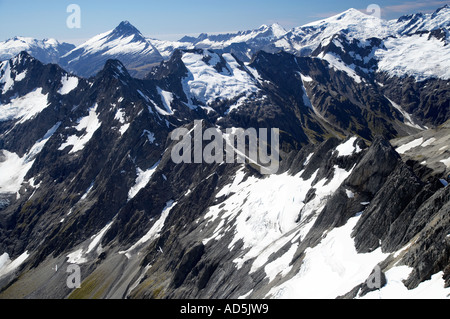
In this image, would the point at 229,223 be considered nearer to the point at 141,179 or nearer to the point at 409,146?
the point at 409,146

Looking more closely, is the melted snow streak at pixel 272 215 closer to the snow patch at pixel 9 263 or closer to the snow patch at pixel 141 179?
the snow patch at pixel 141 179

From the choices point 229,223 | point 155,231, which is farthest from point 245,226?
point 155,231

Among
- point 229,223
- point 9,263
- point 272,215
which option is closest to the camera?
point 272,215

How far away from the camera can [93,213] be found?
17112cm

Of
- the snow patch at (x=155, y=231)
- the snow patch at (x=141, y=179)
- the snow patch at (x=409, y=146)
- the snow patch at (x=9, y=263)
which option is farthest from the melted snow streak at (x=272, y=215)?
the snow patch at (x=9, y=263)

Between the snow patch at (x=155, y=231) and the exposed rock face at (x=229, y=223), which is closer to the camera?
the exposed rock face at (x=229, y=223)

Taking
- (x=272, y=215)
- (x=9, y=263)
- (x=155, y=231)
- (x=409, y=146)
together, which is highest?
(x=409, y=146)

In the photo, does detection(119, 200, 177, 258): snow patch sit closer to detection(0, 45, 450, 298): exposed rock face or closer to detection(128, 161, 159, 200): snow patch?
detection(0, 45, 450, 298): exposed rock face

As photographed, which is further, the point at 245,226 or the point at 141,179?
the point at 141,179

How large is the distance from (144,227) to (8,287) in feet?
207

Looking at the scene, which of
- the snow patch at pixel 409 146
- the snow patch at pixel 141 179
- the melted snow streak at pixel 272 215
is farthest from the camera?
the snow patch at pixel 141 179
